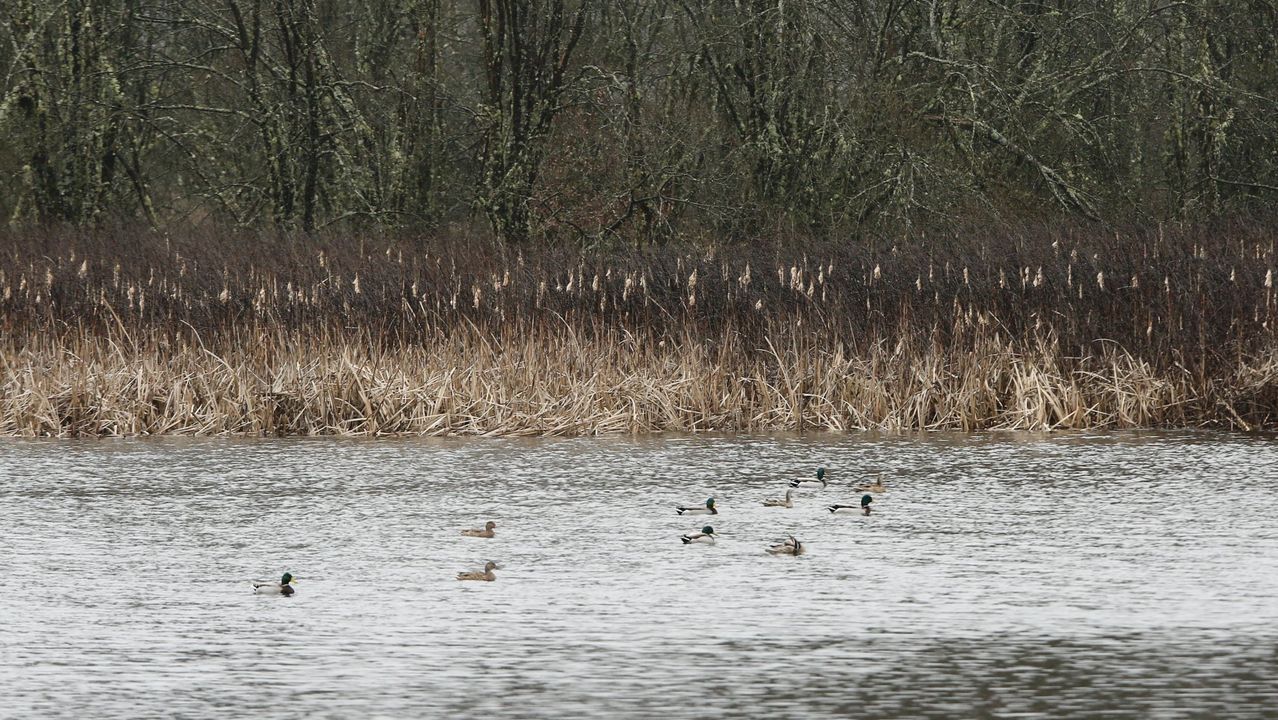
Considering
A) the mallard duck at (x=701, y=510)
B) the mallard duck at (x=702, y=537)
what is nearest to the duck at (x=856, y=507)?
the mallard duck at (x=701, y=510)

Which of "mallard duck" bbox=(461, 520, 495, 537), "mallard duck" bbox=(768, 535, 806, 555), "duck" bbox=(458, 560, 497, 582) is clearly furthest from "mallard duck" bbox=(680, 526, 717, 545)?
"duck" bbox=(458, 560, 497, 582)

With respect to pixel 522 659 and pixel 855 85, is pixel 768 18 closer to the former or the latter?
pixel 855 85

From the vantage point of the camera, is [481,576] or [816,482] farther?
[816,482]

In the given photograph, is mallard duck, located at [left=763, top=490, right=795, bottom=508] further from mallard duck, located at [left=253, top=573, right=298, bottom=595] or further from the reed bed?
the reed bed

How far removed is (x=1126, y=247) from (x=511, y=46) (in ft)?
31.4

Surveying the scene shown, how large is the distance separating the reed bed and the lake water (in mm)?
1582

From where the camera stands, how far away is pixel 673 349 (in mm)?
13625

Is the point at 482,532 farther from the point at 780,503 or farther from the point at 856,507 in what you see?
the point at 856,507

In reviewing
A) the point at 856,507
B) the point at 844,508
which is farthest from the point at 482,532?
the point at 856,507

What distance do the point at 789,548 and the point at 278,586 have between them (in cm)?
214

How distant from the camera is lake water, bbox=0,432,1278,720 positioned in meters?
5.28

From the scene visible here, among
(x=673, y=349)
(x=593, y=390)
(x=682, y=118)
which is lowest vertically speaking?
(x=593, y=390)

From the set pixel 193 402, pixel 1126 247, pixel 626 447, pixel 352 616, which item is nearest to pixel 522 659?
pixel 352 616

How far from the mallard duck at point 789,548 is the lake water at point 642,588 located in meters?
0.06
